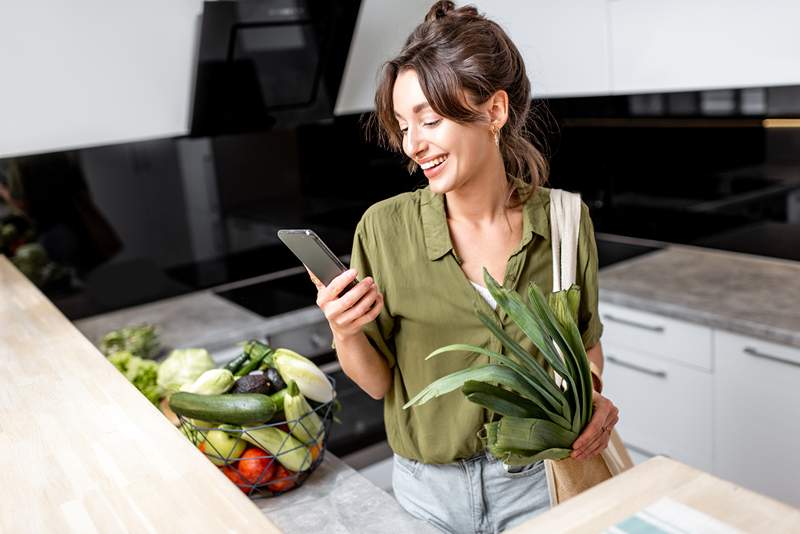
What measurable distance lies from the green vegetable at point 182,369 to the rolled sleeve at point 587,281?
0.70 metres

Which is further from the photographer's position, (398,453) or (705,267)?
(705,267)

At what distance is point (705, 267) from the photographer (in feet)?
8.91

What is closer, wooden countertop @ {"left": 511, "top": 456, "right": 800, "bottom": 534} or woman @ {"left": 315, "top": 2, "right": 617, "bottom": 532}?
wooden countertop @ {"left": 511, "top": 456, "right": 800, "bottom": 534}

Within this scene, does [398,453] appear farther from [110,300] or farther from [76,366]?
[110,300]

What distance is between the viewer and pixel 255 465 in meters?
1.32

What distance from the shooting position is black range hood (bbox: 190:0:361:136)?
273 centimetres

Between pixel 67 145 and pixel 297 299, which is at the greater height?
pixel 67 145

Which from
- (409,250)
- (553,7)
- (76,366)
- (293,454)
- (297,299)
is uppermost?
(553,7)

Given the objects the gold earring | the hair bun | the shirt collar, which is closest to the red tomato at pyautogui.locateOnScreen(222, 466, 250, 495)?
the shirt collar

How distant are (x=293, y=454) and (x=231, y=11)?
1.79m

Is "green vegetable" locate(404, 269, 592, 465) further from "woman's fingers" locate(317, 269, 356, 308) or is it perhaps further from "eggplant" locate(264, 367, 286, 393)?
"eggplant" locate(264, 367, 286, 393)

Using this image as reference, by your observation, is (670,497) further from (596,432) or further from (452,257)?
(452,257)

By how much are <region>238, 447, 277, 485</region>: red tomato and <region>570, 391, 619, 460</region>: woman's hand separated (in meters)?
0.49

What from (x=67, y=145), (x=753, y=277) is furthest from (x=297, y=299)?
(x=753, y=277)
